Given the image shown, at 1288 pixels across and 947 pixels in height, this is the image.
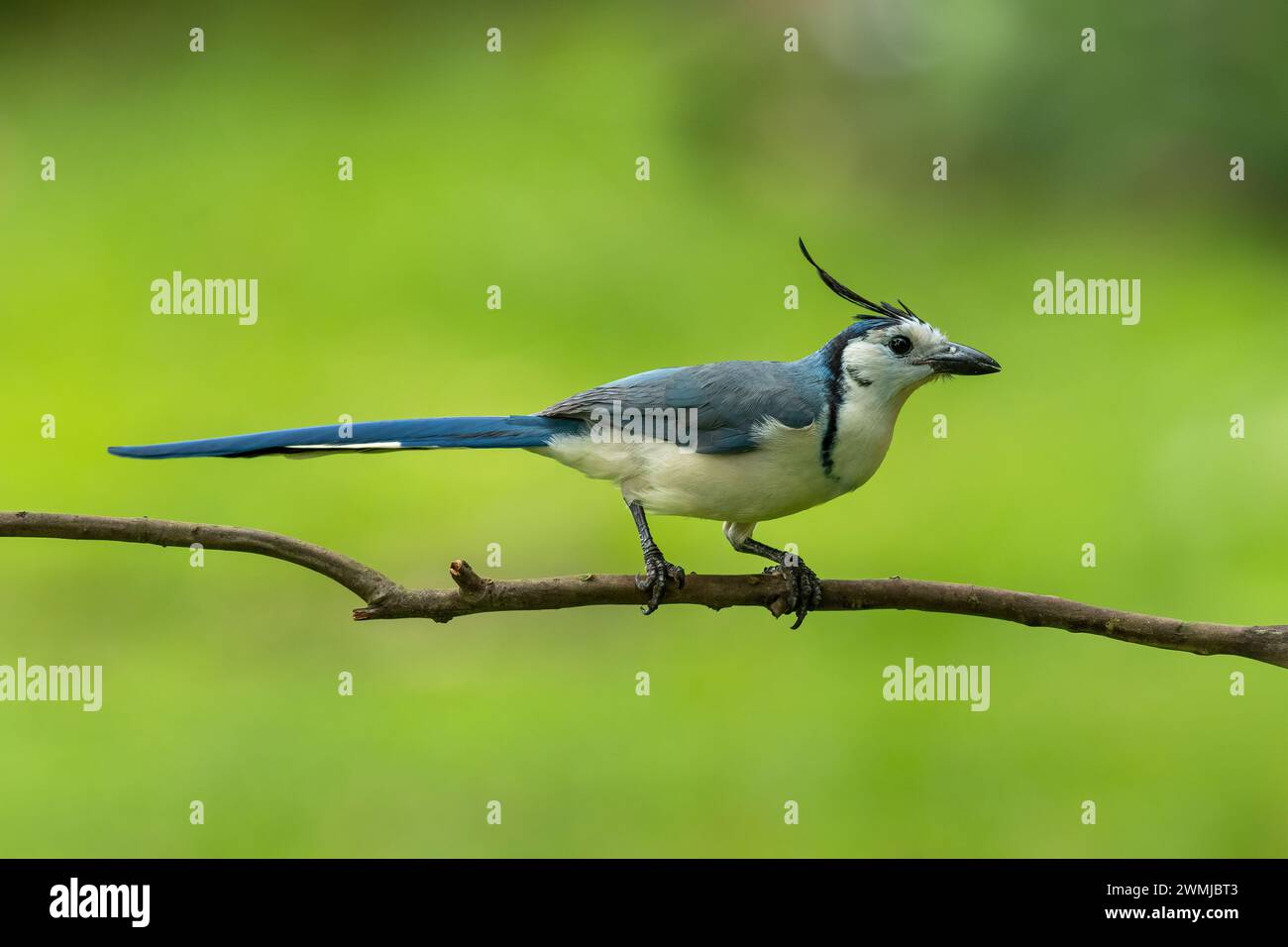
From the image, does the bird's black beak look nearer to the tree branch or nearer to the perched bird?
the perched bird

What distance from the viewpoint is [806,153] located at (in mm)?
8516

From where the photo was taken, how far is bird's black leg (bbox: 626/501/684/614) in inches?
118

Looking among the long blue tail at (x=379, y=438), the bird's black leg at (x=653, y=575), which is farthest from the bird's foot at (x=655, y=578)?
the long blue tail at (x=379, y=438)

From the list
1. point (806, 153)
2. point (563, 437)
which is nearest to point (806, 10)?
point (806, 153)

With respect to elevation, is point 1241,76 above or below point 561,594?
above

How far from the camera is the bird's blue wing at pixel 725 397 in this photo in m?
3.18

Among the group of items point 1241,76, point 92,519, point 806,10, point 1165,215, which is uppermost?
point 806,10

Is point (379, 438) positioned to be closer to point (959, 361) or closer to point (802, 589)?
point (802, 589)

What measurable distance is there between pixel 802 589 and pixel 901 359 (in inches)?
21.8

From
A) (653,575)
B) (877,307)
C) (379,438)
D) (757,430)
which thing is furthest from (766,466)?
(379,438)

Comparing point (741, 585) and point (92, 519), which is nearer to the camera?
point (92, 519)

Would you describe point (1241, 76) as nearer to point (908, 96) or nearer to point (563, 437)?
point (908, 96)

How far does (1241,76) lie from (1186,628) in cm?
595

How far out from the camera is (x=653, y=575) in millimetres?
3039
